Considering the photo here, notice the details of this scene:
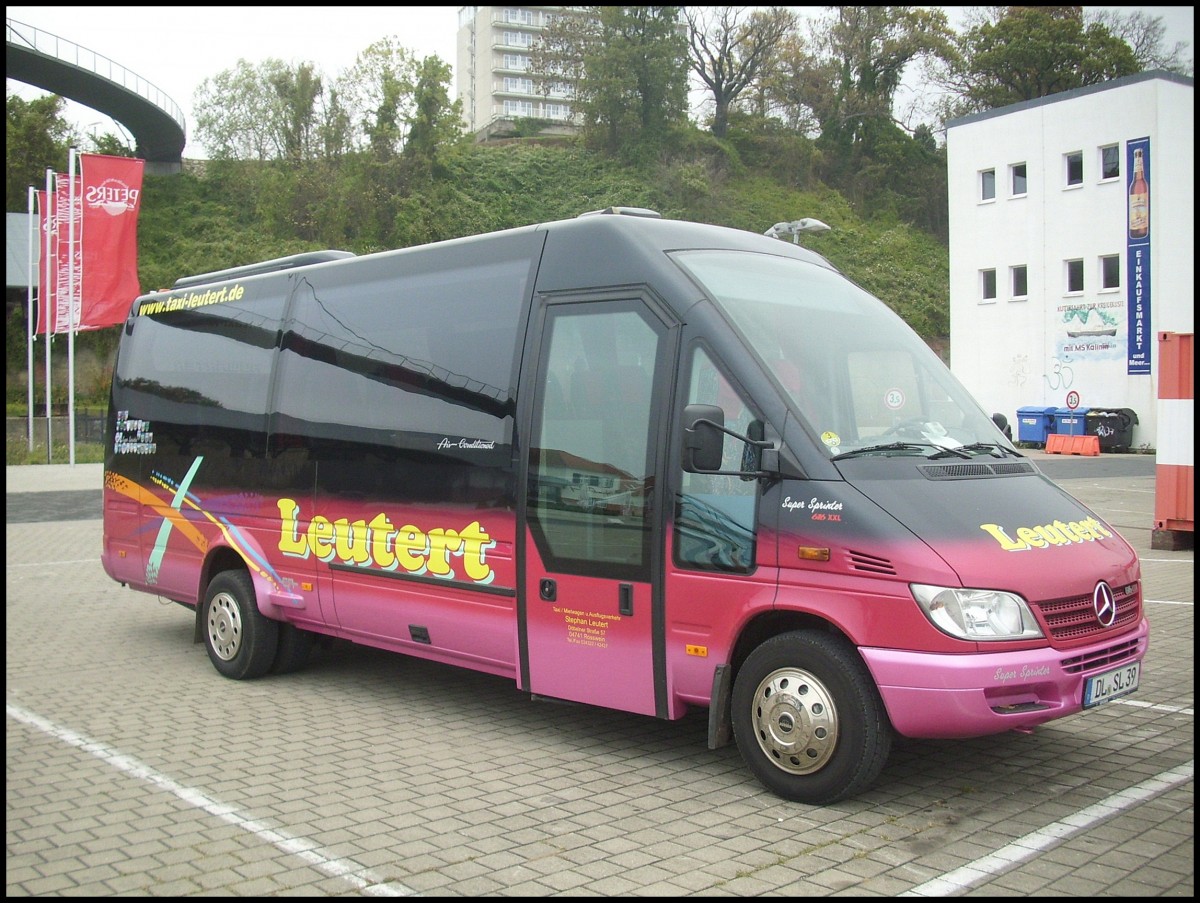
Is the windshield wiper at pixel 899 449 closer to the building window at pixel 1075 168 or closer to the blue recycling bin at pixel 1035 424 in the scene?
the blue recycling bin at pixel 1035 424

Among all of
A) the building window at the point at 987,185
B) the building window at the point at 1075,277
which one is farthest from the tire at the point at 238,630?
the building window at the point at 987,185

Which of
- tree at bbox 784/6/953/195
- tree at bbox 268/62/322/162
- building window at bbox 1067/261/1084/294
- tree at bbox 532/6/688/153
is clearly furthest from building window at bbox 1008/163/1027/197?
tree at bbox 268/62/322/162

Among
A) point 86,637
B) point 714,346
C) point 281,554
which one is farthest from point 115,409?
point 714,346

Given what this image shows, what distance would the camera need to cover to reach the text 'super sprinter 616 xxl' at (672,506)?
4988 millimetres

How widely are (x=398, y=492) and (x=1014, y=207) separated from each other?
126 ft

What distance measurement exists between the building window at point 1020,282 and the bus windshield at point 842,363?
37.0 m

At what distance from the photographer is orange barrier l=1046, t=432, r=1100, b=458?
113 ft

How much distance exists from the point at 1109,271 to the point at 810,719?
122 ft

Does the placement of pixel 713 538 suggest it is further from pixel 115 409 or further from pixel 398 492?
pixel 115 409

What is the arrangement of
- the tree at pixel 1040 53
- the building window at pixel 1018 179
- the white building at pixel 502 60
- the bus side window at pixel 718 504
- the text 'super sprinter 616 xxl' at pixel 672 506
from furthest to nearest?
the white building at pixel 502 60 < the tree at pixel 1040 53 < the building window at pixel 1018 179 < the bus side window at pixel 718 504 < the text 'super sprinter 616 xxl' at pixel 672 506

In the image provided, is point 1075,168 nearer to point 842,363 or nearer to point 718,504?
point 842,363

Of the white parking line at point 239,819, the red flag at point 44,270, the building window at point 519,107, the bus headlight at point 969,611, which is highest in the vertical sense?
the building window at point 519,107

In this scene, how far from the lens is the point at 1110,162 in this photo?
37.6 m

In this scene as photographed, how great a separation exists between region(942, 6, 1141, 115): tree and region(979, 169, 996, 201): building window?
2415 centimetres
